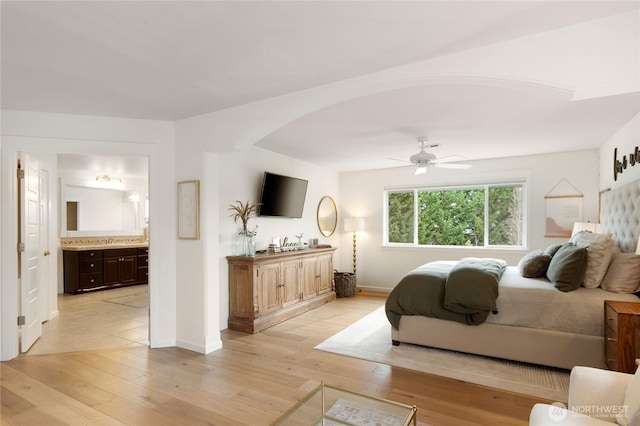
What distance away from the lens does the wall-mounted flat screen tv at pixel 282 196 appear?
504cm

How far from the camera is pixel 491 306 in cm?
323

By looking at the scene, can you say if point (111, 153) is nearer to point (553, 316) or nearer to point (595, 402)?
point (595, 402)

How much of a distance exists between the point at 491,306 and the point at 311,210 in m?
3.74

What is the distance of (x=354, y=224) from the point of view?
269 inches

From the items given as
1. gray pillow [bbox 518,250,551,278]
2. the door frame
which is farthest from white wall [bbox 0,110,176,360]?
gray pillow [bbox 518,250,551,278]

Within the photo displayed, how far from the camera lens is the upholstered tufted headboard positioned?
3.26 meters

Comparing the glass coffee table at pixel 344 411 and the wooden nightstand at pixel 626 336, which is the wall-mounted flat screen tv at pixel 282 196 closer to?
the glass coffee table at pixel 344 411

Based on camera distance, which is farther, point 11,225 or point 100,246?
point 100,246

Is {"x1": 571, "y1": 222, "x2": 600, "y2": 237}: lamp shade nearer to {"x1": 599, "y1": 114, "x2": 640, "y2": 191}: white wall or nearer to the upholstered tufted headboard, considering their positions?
the upholstered tufted headboard

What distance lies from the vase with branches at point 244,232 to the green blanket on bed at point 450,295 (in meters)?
1.94

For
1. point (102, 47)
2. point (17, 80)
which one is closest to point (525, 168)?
point (102, 47)

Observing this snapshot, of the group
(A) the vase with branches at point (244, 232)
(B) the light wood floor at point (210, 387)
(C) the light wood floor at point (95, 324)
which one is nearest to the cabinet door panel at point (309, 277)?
(A) the vase with branches at point (244, 232)

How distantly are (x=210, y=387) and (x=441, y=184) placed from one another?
5129 mm

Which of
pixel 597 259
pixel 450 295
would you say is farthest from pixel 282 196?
pixel 597 259
